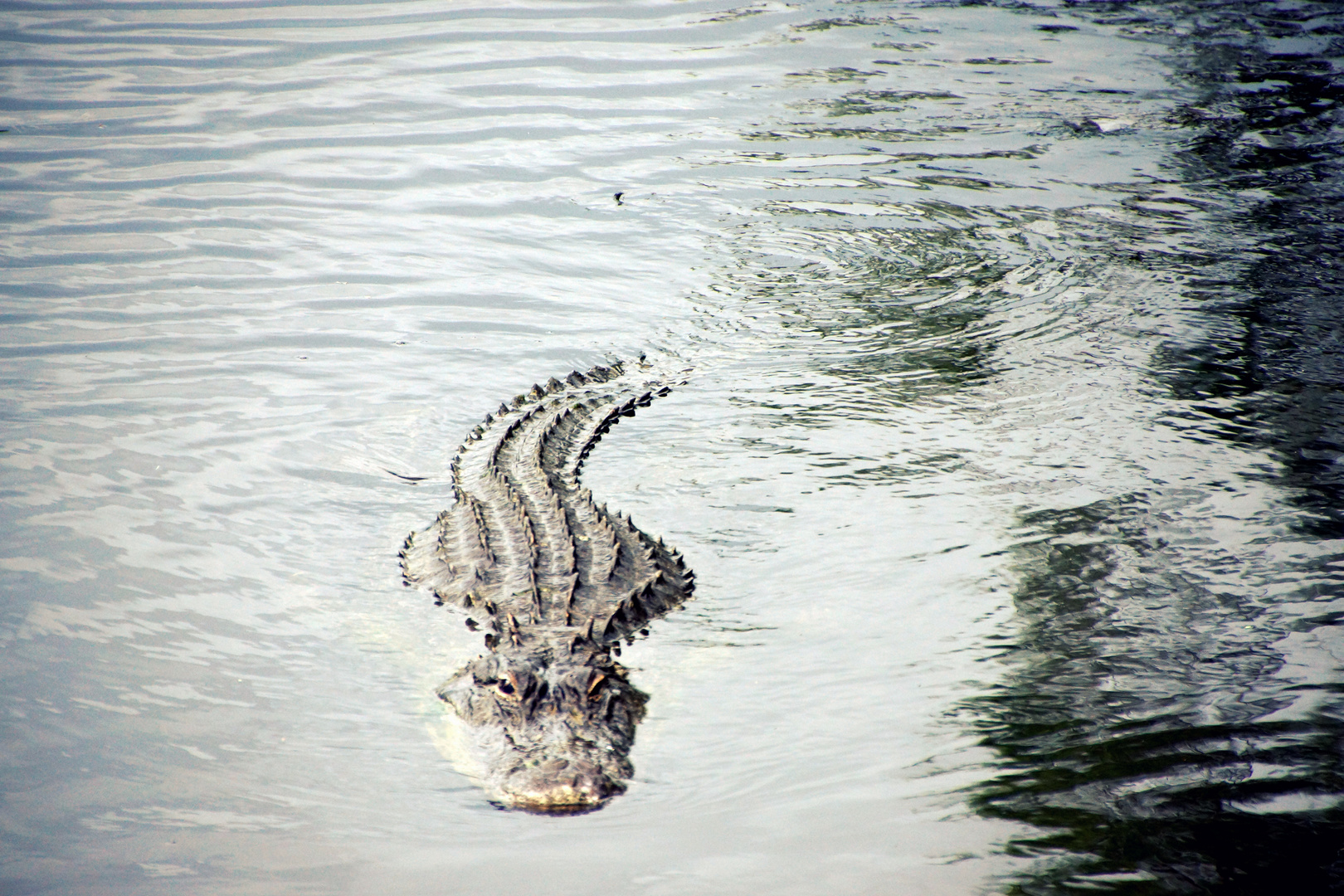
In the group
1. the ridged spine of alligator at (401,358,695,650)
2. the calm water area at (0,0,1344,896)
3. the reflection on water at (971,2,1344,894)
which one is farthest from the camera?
the ridged spine of alligator at (401,358,695,650)

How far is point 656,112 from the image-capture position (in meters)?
14.3

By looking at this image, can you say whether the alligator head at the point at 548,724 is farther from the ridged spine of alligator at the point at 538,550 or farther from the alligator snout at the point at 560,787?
the ridged spine of alligator at the point at 538,550

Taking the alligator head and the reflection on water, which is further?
the alligator head

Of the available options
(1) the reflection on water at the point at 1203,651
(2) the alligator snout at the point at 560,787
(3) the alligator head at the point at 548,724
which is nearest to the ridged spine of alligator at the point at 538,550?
(3) the alligator head at the point at 548,724

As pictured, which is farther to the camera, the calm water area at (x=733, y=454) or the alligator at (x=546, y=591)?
the alligator at (x=546, y=591)

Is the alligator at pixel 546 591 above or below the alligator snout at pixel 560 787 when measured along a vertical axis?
above

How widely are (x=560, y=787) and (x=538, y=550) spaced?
76.6 inches

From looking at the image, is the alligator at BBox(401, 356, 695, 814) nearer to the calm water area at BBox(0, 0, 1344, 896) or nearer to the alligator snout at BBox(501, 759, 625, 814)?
the alligator snout at BBox(501, 759, 625, 814)

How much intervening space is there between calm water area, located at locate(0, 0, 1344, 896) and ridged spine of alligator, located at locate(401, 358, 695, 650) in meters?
0.17

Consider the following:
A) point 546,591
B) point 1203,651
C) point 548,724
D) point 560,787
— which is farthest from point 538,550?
point 1203,651

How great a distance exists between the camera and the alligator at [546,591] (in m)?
4.18

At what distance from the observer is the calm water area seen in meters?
3.85

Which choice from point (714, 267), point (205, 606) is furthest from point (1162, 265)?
point (205, 606)

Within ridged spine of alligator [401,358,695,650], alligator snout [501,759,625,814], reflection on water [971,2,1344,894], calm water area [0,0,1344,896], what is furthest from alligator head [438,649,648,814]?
reflection on water [971,2,1344,894]
